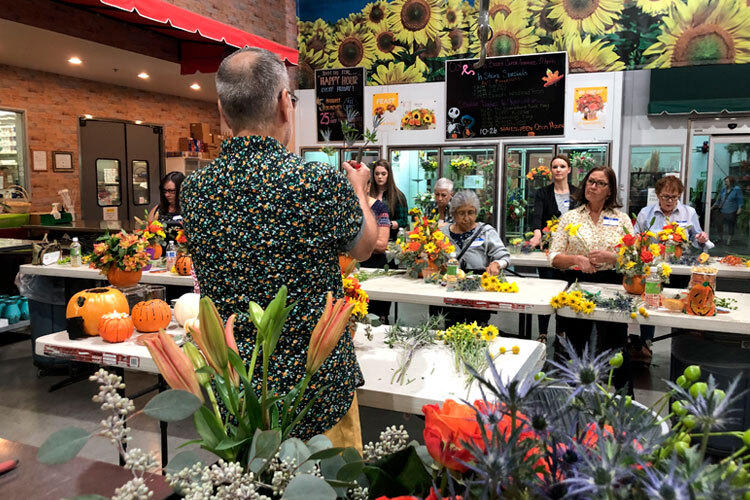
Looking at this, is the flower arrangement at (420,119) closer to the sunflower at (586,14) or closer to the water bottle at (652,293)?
the sunflower at (586,14)

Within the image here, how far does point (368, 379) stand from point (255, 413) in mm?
1555

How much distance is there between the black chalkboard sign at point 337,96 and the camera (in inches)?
375

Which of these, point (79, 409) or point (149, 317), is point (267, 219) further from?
point (79, 409)

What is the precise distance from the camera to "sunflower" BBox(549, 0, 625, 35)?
27.5 ft

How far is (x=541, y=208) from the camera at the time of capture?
577cm

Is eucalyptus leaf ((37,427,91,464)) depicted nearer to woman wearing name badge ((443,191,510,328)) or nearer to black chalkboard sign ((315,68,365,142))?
woman wearing name badge ((443,191,510,328))

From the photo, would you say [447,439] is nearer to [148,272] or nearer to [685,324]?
[685,324]

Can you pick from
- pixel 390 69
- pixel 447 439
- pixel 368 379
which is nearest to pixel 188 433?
pixel 368 379

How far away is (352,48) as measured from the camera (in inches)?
388

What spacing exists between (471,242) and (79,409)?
3140 millimetres

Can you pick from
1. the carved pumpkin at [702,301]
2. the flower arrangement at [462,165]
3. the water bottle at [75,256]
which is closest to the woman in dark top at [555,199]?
the carved pumpkin at [702,301]

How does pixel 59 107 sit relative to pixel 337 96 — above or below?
below

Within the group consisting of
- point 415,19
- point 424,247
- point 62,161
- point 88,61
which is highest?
point 415,19

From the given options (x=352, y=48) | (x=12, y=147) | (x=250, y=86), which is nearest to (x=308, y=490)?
(x=250, y=86)
